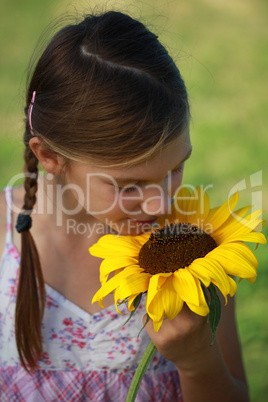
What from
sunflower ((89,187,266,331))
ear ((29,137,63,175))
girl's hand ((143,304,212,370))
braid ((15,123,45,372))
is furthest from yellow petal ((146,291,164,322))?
braid ((15,123,45,372))

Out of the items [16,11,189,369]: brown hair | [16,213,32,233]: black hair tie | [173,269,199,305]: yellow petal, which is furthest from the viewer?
[16,213,32,233]: black hair tie

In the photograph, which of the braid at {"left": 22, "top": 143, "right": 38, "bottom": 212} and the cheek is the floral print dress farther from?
the cheek

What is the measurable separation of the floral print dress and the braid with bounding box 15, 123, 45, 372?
0.28ft

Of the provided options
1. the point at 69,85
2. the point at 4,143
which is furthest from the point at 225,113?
the point at 69,85

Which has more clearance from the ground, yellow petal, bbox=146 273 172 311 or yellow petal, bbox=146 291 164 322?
yellow petal, bbox=146 273 172 311

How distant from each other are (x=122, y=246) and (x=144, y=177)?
0.22 metres

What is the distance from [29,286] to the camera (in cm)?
172

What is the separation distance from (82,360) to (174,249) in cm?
85

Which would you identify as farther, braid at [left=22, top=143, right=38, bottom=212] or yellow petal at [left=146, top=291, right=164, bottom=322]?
braid at [left=22, top=143, right=38, bottom=212]

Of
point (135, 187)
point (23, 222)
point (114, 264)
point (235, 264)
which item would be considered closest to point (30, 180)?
point (23, 222)

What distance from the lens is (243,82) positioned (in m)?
5.32

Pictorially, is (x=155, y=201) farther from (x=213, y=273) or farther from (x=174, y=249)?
(x=213, y=273)

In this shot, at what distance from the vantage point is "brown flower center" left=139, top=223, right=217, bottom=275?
1130 mm

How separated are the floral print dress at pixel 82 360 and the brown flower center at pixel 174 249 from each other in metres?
0.65
